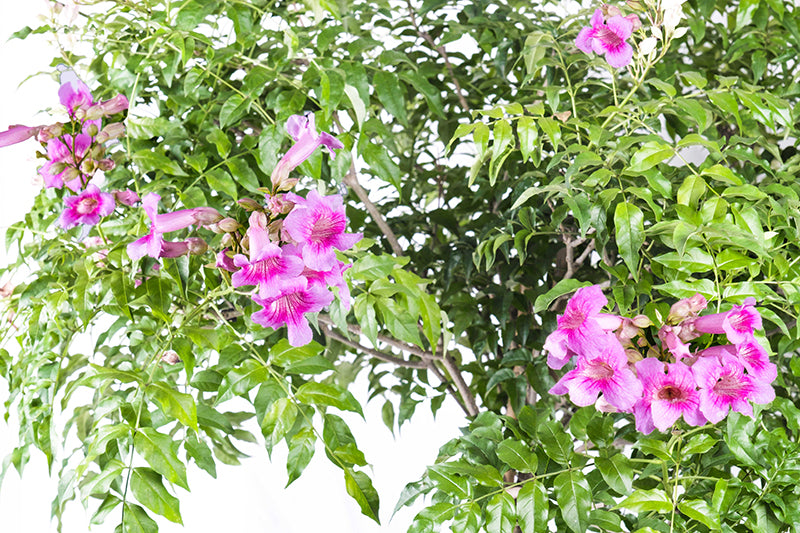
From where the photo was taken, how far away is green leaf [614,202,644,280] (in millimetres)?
785

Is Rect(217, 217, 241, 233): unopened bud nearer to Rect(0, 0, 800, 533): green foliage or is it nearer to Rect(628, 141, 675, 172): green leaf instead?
Rect(0, 0, 800, 533): green foliage

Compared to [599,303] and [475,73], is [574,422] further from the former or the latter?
[475,73]

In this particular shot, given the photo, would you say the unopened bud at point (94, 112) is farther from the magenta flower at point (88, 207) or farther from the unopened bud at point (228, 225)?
the unopened bud at point (228, 225)

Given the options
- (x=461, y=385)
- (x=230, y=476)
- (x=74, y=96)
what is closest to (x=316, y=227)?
(x=74, y=96)

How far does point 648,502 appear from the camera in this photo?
767 millimetres

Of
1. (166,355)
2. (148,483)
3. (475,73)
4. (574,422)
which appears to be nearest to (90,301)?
(166,355)

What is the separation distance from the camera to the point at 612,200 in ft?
2.80

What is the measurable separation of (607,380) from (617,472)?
133mm

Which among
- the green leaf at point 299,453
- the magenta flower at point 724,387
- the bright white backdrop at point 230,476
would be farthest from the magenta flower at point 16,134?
the bright white backdrop at point 230,476

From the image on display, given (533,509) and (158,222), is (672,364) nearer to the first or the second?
(533,509)

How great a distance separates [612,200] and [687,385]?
23cm

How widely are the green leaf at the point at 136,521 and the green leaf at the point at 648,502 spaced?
0.44 m

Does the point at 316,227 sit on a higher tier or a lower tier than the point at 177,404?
higher

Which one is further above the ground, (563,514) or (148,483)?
(148,483)
